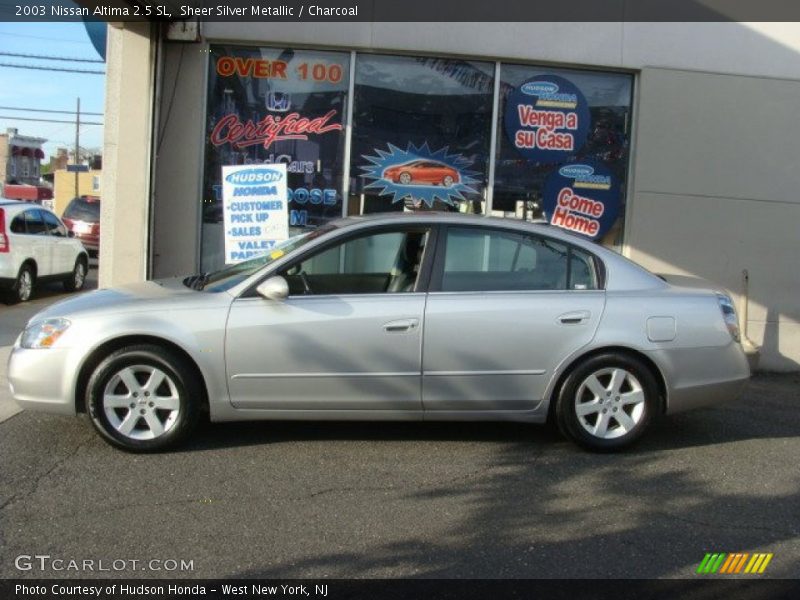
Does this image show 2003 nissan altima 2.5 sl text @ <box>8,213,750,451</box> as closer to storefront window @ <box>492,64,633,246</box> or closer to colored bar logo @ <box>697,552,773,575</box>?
colored bar logo @ <box>697,552,773,575</box>

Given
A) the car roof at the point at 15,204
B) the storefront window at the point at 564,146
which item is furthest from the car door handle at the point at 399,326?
the car roof at the point at 15,204

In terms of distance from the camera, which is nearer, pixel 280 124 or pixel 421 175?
pixel 280 124

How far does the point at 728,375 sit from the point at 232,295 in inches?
131

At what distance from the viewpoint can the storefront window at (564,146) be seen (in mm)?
9648

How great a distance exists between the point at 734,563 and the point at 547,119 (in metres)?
6.32

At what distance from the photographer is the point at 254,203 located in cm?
820

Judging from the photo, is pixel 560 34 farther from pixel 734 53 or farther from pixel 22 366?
pixel 22 366

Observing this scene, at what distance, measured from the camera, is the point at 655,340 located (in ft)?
19.0

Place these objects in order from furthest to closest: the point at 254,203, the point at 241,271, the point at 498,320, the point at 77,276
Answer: the point at 77,276 < the point at 254,203 < the point at 241,271 < the point at 498,320

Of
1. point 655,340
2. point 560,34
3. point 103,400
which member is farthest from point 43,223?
point 655,340

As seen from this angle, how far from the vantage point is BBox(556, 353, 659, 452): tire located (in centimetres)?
578

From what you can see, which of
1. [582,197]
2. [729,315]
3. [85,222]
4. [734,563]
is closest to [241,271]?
[729,315]

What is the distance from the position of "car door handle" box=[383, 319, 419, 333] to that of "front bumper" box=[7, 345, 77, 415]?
1.93 metres

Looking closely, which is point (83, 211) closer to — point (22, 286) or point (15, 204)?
point (15, 204)
